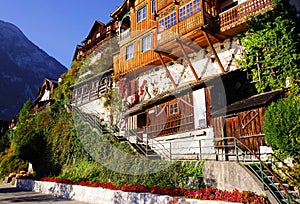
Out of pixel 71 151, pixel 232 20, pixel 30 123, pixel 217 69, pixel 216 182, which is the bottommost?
pixel 216 182

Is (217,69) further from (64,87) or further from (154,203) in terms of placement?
(64,87)

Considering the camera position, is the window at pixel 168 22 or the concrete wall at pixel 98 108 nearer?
the window at pixel 168 22

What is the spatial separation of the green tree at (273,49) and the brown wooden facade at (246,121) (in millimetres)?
1099

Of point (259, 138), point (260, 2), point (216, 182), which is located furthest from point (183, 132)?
point (260, 2)

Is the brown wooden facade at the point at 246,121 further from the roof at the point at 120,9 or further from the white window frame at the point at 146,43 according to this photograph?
the roof at the point at 120,9

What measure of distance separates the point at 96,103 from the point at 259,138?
20012 mm

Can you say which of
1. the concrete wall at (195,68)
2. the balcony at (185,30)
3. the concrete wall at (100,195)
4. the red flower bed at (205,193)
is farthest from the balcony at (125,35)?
the red flower bed at (205,193)

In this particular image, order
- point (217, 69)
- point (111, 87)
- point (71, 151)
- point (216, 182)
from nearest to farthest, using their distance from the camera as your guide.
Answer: point (216, 182) < point (217, 69) < point (71, 151) < point (111, 87)

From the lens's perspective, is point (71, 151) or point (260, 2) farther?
point (71, 151)

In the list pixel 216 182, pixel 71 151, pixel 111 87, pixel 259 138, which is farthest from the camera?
pixel 111 87

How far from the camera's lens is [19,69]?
93.2 metres

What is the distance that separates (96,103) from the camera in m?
28.5

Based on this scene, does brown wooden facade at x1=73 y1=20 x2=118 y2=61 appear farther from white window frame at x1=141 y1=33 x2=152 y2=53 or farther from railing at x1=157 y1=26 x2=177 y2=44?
railing at x1=157 y1=26 x2=177 y2=44

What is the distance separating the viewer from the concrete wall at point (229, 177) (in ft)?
28.5
